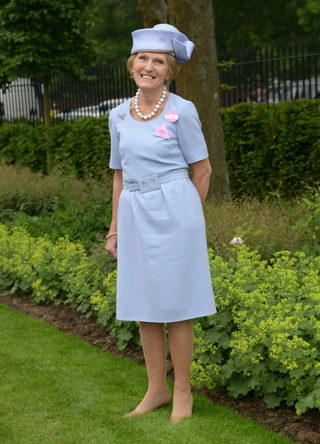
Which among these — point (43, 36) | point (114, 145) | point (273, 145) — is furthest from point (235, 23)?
point (114, 145)

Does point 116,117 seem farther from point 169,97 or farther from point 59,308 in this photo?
point 59,308

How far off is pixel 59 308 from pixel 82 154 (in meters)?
5.12

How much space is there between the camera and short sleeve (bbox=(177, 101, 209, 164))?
259 centimetres

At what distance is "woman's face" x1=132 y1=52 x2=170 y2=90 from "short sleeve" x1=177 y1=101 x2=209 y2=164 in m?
0.20

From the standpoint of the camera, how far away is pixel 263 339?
296 cm

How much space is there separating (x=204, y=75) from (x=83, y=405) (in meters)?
4.26

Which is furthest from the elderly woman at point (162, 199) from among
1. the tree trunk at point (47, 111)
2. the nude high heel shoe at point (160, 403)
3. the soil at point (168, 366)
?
the tree trunk at point (47, 111)

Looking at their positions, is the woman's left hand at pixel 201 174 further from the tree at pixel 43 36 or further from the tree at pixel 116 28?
the tree at pixel 116 28

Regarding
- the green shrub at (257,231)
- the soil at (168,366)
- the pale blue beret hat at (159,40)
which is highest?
the pale blue beret hat at (159,40)

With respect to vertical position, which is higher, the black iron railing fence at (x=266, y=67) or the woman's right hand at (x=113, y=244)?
the black iron railing fence at (x=266, y=67)

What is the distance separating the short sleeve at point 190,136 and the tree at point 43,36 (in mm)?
7186

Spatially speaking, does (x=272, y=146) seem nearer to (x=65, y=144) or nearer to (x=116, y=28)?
(x=65, y=144)

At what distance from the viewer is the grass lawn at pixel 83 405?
2709mm

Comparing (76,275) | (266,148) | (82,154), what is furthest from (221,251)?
(82,154)
